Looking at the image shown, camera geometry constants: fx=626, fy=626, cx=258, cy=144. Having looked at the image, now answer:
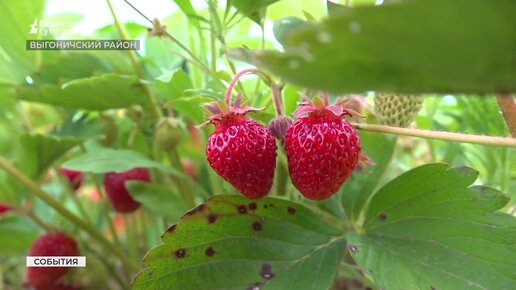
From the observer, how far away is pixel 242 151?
56 centimetres

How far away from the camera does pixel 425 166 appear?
620 millimetres

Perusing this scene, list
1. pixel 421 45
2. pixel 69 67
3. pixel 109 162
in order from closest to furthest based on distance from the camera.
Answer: pixel 421 45, pixel 109 162, pixel 69 67

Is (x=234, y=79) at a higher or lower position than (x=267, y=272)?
higher

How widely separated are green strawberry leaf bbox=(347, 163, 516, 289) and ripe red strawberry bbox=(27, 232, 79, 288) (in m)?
0.50

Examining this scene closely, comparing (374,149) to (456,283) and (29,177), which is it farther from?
(29,177)

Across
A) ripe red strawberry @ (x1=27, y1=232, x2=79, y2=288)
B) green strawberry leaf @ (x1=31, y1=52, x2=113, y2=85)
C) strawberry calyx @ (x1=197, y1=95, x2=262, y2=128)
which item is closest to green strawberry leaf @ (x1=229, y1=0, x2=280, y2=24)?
strawberry calyx @ (x1=197, y1=95, x2=262, y2=128)

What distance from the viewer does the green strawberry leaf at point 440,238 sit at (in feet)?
1.86

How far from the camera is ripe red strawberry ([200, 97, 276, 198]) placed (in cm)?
57

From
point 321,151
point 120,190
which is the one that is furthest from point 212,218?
point 120,190

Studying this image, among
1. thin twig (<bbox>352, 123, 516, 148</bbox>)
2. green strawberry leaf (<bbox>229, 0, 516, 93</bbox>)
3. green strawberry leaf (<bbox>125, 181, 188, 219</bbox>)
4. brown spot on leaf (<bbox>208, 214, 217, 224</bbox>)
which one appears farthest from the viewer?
green strawberry leaf (<bbox>125, 181, 188, 219</bbox>)

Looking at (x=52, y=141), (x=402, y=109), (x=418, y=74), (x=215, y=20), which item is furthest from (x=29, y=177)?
(x=418, y=74)

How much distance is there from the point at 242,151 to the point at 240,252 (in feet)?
0.36

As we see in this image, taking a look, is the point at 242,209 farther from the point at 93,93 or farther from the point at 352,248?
the point at 93,93

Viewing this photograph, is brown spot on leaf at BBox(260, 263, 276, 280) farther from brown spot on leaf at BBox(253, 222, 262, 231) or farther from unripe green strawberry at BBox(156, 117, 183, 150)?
unripe green strawberry at BBox(156, 117, 183, 150)
